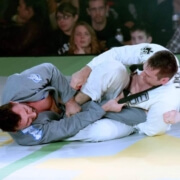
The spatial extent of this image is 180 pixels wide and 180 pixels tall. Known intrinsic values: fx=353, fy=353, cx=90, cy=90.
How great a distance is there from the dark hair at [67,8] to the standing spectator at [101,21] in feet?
0.43

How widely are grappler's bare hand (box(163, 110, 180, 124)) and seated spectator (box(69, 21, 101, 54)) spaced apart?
1695 millimetres

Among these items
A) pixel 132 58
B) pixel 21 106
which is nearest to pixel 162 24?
pixel 132 58

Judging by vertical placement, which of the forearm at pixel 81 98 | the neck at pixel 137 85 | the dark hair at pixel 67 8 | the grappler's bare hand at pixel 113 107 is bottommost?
the grappler's bare hand at pixel 113 107

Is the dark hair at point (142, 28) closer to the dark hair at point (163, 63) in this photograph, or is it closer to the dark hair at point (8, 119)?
the dark hair at point (163, 63)

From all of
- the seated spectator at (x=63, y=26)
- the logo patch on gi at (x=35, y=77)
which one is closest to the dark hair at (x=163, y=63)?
the logo patch on gi at (x=35, y=77)

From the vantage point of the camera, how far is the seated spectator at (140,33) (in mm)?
2939

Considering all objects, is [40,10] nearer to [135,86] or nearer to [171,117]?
[135,86]

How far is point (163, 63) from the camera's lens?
134 centimetres

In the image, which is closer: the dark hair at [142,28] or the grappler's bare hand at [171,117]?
the grappler's bare hand at [171,117]

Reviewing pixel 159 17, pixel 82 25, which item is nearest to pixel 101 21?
pixel 82 25

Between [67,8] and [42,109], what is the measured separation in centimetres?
171

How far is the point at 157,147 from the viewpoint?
1264 millimetres

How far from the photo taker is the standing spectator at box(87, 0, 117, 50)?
9.73 ft

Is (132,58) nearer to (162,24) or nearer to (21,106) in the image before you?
(21,106)
